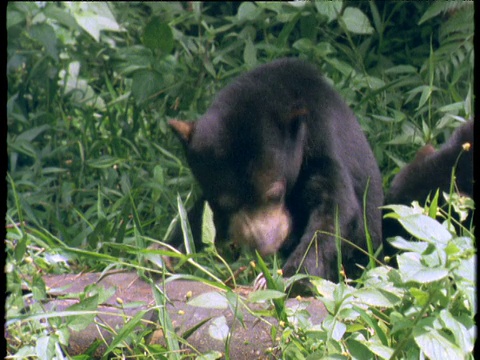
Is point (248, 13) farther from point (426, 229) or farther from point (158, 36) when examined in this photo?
point (426, 229)

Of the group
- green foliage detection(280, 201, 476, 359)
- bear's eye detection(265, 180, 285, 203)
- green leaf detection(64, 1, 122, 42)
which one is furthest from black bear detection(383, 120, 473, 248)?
green leaf detection(64, 1, 122, 42)

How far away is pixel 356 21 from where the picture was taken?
584 cm

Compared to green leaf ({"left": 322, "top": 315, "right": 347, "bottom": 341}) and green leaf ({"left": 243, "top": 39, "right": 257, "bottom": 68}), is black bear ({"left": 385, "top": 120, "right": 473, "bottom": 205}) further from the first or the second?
green leaf ({"left": 322, "top": 315, "right": 347, "bottom": 341})

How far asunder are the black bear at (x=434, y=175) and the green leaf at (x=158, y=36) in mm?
2025

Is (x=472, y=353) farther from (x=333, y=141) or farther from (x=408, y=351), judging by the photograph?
(x=333, y=141)

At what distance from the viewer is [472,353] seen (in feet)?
9.02

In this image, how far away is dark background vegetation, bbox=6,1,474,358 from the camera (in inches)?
217

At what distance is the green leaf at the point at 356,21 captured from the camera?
5754mm

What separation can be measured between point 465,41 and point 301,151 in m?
1.57

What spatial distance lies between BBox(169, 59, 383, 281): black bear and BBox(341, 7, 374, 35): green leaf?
1149mm

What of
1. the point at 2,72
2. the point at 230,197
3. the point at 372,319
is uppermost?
the point at 2,72

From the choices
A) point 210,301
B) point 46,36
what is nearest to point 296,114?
point 210,301

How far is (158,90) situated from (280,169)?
208 cm

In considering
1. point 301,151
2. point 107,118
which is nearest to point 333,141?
point 301,151
